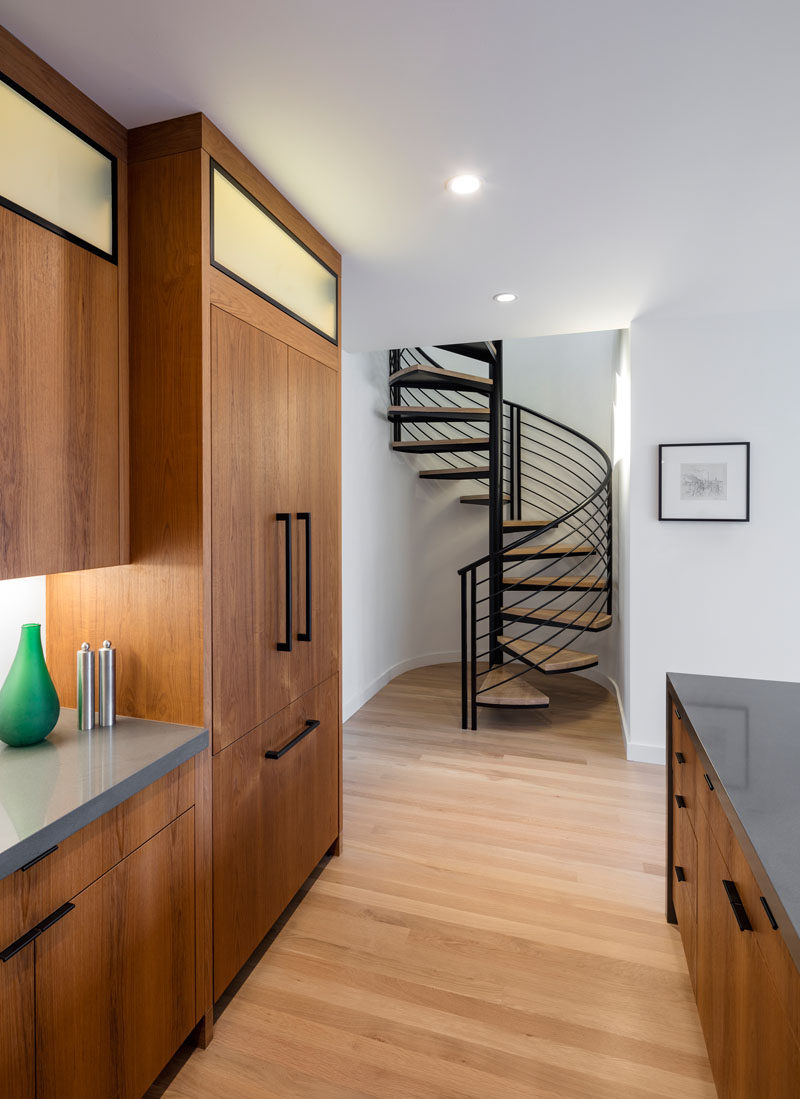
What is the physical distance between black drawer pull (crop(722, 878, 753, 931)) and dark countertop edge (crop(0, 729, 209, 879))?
1.19m

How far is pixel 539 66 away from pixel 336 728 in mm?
2176

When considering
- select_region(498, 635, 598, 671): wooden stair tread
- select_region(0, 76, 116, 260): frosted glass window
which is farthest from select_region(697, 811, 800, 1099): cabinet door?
select_region(498, 635, 598, 671): wooden stair tread

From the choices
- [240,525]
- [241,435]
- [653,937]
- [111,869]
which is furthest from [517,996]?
[241,435]

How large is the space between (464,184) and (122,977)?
7.53ft

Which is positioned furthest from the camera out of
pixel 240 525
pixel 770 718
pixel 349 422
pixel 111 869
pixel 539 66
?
pixel 349 422

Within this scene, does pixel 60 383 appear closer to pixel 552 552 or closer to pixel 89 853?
pixel 89 853

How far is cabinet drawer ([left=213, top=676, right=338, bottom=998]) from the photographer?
5.31 feet

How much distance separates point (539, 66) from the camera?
1.38m

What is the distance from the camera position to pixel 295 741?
77.0 inches

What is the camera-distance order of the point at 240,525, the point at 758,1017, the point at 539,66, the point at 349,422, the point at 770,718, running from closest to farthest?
the point at 758,1017
the point at 539,66
the point at 770,718
the point at 240,525
the point at 349,422

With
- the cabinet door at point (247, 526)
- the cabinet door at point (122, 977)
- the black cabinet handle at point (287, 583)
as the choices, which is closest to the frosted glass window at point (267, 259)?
the cabinet door at point (247, 526)

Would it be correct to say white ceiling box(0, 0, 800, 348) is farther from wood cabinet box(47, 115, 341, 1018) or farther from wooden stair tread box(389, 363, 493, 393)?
wooden stair tread box(389, 363, 493, 393)

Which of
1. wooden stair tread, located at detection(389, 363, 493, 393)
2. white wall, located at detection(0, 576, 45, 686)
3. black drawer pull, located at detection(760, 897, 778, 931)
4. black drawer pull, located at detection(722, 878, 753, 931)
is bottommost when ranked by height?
black drawer pull, located at detection(722, 878, 753, 931)

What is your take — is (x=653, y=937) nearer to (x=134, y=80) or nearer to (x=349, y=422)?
(x=134, y=80)
